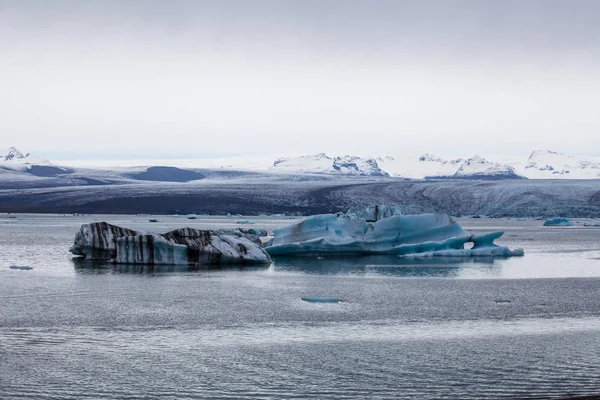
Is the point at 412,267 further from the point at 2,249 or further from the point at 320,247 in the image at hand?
the point at 2,249

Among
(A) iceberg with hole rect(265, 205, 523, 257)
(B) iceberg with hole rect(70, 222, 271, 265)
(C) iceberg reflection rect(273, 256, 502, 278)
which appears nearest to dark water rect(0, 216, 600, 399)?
(C) iceberg reflection rect(273, 256, 502, 278)

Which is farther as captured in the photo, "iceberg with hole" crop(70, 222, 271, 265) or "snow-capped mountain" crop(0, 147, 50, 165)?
"snow-capped mountain" crop(0, 147, 50, 165)

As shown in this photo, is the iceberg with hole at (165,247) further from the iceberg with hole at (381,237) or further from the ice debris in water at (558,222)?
the ice debris in water at (558,222)

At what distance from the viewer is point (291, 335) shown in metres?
9.31

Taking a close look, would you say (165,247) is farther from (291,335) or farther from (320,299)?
(291,335)

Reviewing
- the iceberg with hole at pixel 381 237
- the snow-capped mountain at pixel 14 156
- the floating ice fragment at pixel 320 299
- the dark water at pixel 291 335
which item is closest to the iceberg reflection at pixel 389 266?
the iceberg with hole at pixel 381 237

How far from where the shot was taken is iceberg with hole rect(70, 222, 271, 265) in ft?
59.0

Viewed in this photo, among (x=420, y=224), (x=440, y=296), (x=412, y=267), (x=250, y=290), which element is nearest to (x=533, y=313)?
(x=440, y=296)

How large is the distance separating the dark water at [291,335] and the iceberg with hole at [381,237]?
510 cm

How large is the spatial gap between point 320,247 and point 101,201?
53.6 metres

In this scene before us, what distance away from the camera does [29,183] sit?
325 feet

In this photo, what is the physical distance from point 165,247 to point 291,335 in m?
9.11

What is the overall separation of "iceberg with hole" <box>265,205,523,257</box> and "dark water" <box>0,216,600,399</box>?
5.10m

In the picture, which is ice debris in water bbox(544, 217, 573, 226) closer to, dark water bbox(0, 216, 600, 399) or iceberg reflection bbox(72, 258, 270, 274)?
dark water bbox(0, 216, 600, 399)
